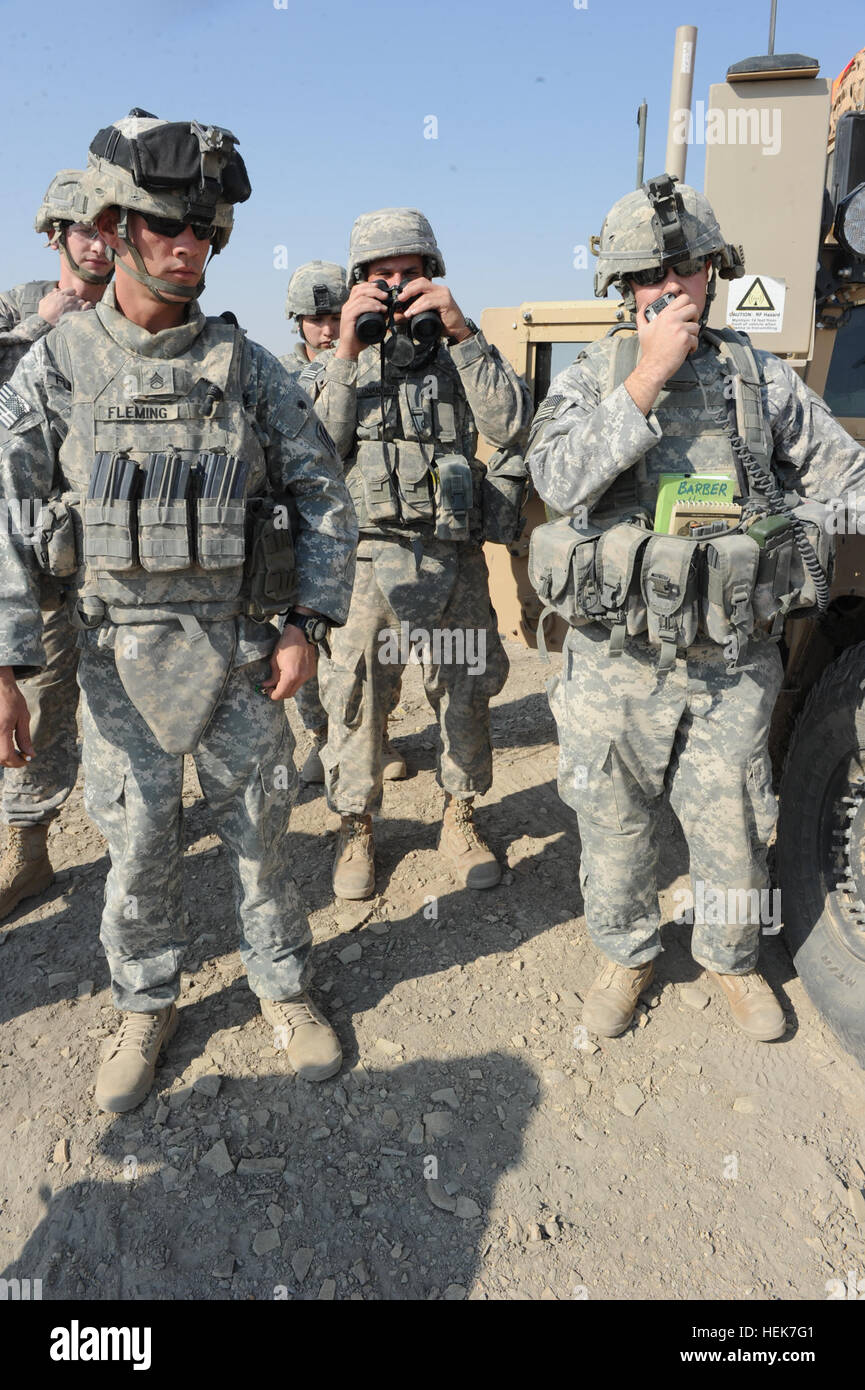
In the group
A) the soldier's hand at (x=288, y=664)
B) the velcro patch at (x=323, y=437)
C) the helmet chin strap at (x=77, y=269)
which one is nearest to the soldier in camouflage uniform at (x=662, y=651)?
the velcro patch at (x=323, y=437)

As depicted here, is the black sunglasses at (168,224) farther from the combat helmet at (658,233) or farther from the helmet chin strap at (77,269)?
the helmet chin strap at (77,269)

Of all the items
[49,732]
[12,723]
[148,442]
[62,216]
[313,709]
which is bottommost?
[313,709]

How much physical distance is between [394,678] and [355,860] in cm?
71

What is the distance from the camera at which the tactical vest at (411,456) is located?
3143mm

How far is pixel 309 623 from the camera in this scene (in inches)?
92.4

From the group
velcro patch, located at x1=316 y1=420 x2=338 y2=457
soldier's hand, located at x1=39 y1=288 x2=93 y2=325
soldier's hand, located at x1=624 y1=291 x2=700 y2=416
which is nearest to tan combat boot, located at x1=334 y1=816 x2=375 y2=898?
velcro patch, located at x1=316 y1=420 x2=338 y2=457

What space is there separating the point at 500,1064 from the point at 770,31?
346 centimetres

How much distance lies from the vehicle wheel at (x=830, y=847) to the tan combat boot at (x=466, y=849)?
1076mm

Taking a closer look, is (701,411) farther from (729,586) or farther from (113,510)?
(113,510)

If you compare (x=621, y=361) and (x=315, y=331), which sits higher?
(x=315, y=331)

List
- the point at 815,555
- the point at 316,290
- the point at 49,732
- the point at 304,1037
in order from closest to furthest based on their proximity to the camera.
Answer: the point at 815,555
the point at 304,1037
the point at 49,732
the point at 316,290

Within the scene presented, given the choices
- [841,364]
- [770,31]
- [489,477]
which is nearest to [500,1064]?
[489,477]

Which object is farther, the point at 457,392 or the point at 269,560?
the point at 457,392

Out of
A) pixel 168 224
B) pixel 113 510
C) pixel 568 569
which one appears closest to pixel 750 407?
pixel 568 569
